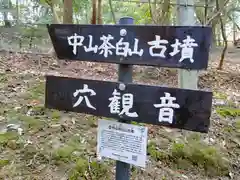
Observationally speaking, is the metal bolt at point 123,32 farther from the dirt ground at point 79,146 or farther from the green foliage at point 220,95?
the green foliage at point 220,95

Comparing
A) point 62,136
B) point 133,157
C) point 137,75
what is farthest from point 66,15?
point 133,157

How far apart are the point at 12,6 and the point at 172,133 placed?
28.5 feet

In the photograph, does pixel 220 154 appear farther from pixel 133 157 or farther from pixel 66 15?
pixel 66 15

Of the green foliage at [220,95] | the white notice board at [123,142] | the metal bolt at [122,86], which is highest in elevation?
the metal bolt at [122,86]

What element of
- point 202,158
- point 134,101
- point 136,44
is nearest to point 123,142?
point 134,101

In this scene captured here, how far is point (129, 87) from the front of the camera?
64.2 inches

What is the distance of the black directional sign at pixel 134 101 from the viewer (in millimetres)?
1511

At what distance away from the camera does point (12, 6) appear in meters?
9.72

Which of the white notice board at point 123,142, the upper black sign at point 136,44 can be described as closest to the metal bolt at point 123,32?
the upper black sign at point 136,44

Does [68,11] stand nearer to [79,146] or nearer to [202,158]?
[79,146]

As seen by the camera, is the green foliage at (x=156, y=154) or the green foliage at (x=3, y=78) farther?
the green foliage at (x=3, y=78)

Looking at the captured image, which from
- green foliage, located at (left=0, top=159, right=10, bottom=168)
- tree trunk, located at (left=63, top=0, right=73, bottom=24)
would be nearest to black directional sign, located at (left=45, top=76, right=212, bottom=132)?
green foliage, located at (left=0, top=159, right=10, bottom=168)

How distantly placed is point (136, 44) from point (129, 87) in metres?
0.26

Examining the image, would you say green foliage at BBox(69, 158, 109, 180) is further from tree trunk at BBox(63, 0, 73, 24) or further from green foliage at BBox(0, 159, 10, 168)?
tree trunk at BBox(63, 0, 73, 24)
